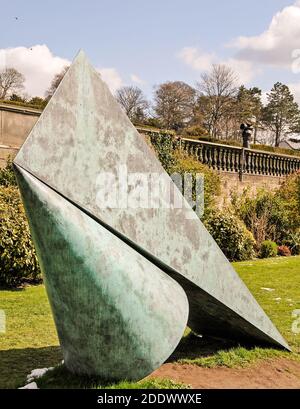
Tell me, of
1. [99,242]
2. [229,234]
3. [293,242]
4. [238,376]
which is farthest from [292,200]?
[99,242]

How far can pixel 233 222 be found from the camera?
1505 cm

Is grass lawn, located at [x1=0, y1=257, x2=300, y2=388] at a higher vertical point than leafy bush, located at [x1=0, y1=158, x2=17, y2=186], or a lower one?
lower

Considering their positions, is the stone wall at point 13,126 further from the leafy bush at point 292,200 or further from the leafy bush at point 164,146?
the leafy bush at point 292,200

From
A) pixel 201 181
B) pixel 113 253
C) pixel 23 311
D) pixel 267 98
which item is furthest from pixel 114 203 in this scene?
pixel 267 98

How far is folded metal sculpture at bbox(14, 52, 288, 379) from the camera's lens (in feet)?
12.8

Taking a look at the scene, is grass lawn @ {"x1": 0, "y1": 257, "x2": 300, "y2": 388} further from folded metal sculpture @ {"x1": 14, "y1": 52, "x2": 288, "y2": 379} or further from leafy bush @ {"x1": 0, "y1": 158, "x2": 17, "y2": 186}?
leafy bush @ {"x1": 0, "y1": 158, "x2": 17, "y2": 186}

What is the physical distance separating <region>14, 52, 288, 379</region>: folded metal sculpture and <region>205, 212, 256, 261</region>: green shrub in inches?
403

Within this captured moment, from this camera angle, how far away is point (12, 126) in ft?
47.6

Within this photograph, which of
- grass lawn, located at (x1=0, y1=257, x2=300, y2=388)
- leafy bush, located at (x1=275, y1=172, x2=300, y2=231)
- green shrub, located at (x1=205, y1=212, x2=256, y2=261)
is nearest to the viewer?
grass lawn, located at (x1=0, y1=257, x2=300, y2=388)

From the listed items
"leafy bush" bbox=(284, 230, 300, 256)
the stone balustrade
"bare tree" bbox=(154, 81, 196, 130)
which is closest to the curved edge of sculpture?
"leafy bush" bbox=(284, 230, 300, 256)

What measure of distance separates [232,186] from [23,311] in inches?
566

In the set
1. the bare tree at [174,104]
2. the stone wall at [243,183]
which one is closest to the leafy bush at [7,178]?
the stone wall at [243,183]

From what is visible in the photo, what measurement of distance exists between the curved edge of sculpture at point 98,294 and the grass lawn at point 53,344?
0.82 feet

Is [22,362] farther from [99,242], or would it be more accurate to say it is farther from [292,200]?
[292,200]
